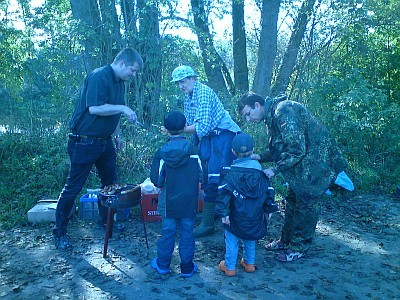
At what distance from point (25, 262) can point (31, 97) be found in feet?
14.5

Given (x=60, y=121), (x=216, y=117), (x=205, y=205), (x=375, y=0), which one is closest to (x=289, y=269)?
(x=205, y=205)

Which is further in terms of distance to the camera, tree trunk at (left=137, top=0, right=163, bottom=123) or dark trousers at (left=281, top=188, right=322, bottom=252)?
tree trunk at (left=137, top=0, right=163, bottom=123)

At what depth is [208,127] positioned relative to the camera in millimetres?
4660

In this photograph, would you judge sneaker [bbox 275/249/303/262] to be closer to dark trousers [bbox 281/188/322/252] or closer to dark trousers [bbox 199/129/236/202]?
dark trousers [bbox 281/188/322/252]

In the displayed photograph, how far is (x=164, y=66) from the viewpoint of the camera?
7301mm

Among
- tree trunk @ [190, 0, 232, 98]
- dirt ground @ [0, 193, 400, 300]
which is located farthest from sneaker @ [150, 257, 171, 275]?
tree trunk @ [190, 0, 232, 98]

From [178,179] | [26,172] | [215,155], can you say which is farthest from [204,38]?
[178,179]

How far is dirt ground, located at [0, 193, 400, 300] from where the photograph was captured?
377 centimetres

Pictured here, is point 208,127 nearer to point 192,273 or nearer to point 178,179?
point 178,179

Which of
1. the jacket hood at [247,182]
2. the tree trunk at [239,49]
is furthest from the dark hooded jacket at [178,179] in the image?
the tree trunk at [239,49]

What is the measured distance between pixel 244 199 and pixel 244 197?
3cm

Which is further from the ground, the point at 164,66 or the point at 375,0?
the point at 375,0

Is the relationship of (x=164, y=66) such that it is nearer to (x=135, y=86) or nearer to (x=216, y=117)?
(x=135, y=86)

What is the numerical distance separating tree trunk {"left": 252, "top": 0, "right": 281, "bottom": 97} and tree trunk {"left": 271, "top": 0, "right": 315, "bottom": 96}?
0.23 metres
